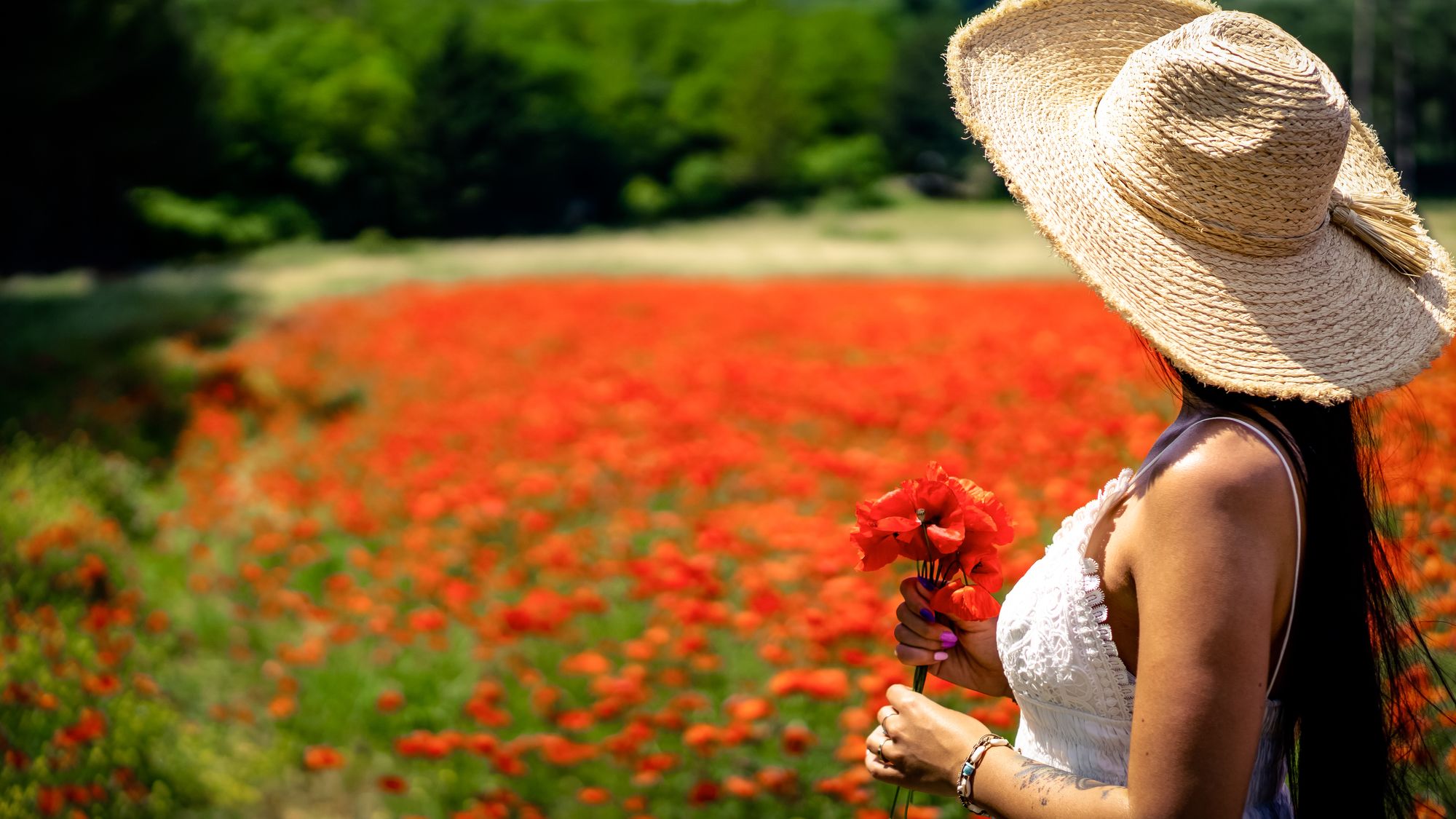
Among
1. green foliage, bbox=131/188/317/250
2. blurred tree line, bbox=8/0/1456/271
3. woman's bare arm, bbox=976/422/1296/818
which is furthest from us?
green foliage, bbox=131/188/317/250

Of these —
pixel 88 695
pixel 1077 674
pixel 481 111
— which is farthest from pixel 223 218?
pixel 1077 674

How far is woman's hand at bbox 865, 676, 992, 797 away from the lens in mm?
1424

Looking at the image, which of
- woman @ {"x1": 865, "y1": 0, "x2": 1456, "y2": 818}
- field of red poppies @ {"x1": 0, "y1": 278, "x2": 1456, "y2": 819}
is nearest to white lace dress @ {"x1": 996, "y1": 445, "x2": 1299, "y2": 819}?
woman @ {"x1": 865, "y1": 0, "x2": 1456, "y2": 818}

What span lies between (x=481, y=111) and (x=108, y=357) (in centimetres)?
3083

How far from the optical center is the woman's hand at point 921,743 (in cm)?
142

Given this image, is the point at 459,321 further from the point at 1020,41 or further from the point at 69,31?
the point at 1020,41

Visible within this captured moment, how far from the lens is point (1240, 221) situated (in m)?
1.27

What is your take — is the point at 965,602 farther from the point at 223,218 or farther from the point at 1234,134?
the point at 223,218

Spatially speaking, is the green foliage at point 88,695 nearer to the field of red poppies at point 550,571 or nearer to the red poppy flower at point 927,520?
the field of red poppies at point 550,571

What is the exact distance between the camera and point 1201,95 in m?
1.25

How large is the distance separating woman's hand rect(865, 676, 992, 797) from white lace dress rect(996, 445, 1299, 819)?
9cm

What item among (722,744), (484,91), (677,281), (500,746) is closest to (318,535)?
(500,746)

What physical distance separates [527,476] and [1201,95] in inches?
208

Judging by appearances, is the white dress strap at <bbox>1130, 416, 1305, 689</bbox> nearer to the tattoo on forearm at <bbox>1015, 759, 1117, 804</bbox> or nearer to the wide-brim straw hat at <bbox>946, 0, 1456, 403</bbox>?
the wide-brim straw hat at <bbox>946, 0, 1456, 403</bbox>
